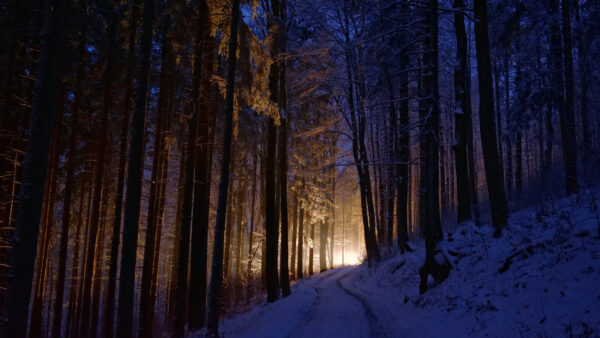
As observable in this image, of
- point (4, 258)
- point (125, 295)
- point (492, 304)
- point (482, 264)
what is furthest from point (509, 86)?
point (4, 258)

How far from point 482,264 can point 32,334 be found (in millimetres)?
14823

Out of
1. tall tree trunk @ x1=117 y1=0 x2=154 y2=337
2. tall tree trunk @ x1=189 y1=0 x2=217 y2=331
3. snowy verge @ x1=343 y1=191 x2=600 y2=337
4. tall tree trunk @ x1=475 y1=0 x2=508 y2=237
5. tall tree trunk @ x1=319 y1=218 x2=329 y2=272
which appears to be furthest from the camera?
tall tree trunk @ x1=319 y1=218 x2=329 y2=272

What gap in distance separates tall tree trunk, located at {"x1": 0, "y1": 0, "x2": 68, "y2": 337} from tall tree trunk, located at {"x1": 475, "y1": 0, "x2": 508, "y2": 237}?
1128 centimetres

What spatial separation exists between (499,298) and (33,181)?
9228 mm

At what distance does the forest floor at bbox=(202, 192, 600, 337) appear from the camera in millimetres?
5078

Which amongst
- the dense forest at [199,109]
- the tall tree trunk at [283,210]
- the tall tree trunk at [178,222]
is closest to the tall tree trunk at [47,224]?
the dense forest at [199,109]

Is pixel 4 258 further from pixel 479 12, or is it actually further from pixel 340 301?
pixel 479 12

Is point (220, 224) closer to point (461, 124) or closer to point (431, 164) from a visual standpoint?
point (431, 164)

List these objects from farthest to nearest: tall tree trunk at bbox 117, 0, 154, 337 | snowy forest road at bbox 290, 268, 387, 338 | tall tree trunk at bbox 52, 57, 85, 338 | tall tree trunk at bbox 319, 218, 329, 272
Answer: tall tree trunk at bbox 319, 218, 329, 272 → tall tree trunk at bbox 52, 57, 85, 338 → tall tree trunk at bbox 117, 0, 154, 337 → snowy forest road at bbox 290, 268, 387, 338

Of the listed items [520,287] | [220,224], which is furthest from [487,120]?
[220,224]

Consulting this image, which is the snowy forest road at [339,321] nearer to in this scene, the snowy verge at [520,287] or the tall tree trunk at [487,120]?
the snowy verge at [520,287]

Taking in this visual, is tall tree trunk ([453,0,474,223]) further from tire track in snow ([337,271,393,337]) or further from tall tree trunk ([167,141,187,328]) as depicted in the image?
tall tree trunk ([167,141,187,328])

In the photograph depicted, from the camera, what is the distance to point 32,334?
11328mm

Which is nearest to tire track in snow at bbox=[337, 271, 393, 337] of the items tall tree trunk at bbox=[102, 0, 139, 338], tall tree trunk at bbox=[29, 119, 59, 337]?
tall tree trunk at bbox=[102, 0, 139, 338]
